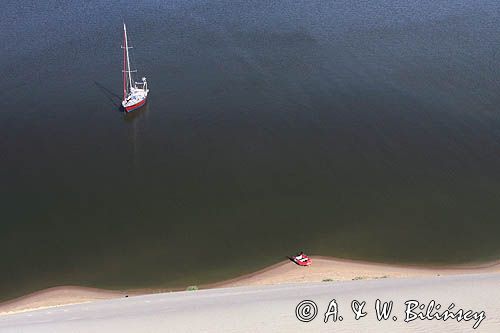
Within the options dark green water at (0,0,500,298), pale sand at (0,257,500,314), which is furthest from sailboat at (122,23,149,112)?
pale sand at (0,257,500,314)

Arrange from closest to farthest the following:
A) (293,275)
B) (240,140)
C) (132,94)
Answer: (293,275) < (240,140) < (132,94)

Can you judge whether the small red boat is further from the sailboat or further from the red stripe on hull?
the sailboat

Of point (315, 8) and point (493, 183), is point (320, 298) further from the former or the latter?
point (315, 8)

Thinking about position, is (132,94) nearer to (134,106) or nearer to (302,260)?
(134,106)

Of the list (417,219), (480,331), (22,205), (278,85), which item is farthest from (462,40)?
(22,205)

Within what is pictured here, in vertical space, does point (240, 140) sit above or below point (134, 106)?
below

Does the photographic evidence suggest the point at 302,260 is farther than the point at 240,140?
No

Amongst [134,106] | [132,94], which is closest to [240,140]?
[134,106]
